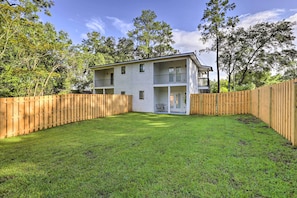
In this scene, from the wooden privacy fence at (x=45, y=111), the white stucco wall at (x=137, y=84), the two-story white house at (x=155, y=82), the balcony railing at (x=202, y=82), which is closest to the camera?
the wooden privacy fence at (x=45, y=111)

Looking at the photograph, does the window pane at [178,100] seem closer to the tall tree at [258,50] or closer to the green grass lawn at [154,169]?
the green grass lawn at [154,169]

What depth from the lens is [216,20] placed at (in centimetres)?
2355

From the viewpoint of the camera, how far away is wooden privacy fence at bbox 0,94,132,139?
283 inches

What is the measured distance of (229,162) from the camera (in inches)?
151

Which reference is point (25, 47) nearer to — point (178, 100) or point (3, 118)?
point (3, 118)

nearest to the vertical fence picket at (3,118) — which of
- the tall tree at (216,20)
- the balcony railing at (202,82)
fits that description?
the balcony railing at (202,82)

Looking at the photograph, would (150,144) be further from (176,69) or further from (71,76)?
(71,76)

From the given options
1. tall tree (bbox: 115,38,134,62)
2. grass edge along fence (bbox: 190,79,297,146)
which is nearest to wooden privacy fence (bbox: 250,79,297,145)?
Answer: grass edge along fence (bbox: 190,79,297,146)

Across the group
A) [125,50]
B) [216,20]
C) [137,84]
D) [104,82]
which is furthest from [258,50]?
[125,50]

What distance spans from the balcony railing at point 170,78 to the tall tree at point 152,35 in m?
15.2

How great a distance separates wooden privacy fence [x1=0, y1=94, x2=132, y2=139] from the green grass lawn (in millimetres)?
2001

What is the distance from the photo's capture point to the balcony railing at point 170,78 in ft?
55.8

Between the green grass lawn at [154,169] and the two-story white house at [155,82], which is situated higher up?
the two-story white house at [155,82]

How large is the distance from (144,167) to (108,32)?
114ft
